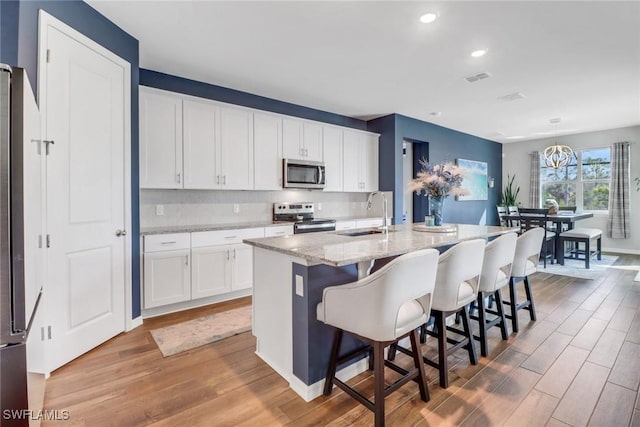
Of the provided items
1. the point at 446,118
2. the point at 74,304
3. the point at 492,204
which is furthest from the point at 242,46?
the point at 492,204

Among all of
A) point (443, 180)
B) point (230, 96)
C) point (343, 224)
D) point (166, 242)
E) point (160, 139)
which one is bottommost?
point (166, 242)

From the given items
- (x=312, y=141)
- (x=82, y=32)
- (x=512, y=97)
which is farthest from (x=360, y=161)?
(x=82, y=32)

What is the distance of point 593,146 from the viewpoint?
689cm

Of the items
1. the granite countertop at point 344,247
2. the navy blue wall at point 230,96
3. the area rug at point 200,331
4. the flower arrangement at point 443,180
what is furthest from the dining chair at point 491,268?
the navy blue wall at point 230,96

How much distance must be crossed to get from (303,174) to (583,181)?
6.84 meters

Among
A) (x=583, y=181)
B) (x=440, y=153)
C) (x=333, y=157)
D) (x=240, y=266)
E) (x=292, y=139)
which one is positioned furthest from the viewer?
(x=583, y=181)

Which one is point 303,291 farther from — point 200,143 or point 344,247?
point 200,143

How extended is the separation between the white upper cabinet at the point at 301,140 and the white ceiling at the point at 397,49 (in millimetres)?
396

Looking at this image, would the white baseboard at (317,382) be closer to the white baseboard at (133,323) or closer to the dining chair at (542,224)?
the white baseboard at (133,323)

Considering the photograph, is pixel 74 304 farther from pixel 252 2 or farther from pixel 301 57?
pixel 301 57

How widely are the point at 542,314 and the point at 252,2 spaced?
4003 mm

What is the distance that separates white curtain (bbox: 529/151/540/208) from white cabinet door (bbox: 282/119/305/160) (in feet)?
21.1

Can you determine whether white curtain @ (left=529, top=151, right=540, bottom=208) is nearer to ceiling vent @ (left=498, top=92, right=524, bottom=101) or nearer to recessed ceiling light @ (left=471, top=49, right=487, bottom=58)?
ceiling vent @ (left=498, top=92, right=524, bottom=101)

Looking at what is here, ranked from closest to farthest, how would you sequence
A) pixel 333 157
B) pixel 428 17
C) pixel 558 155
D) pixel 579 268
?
1. pixel 428 17
2. pixel 333 157
3. pixel 579 268
4. pixel 558 155
